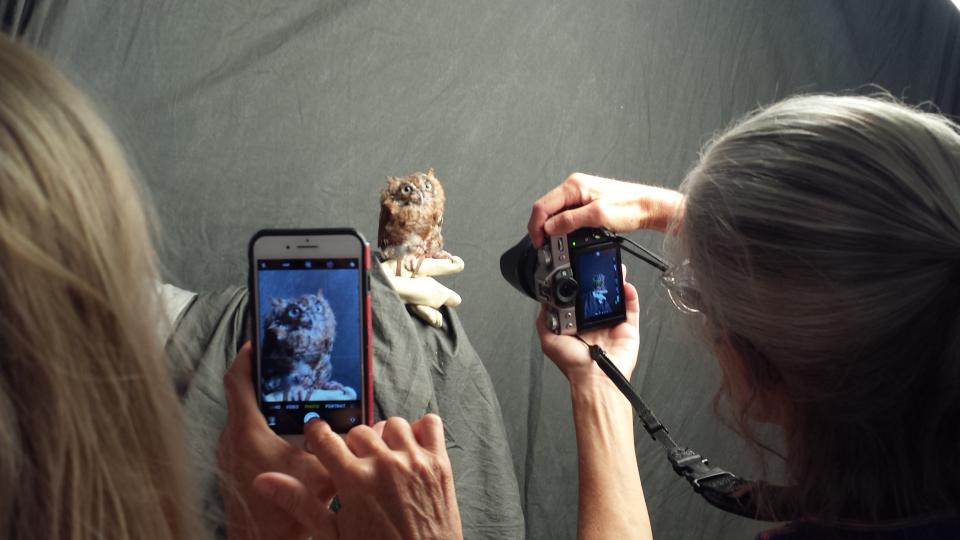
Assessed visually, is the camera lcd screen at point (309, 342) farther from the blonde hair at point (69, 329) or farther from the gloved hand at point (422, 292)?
the gloved hand at point (422, 292)

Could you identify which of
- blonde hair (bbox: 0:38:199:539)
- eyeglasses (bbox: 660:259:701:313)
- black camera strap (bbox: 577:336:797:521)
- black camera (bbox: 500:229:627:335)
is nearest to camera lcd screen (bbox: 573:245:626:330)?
black camera (bbox: 500:229:627:335)

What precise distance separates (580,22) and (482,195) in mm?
405

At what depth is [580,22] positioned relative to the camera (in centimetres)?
167

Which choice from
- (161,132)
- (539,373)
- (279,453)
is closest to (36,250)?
(279,453)

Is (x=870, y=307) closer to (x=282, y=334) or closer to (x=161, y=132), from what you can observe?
(x=282, y=334)

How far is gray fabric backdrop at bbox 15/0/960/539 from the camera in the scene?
1505mm

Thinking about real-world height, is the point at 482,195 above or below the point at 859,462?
above

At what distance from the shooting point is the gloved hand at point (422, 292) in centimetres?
128

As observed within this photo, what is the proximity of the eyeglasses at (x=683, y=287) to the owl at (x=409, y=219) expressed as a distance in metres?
0.71

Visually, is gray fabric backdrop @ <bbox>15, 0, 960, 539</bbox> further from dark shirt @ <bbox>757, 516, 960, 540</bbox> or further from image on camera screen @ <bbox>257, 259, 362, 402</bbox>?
dark shirt @ <bbox>757, 516, 960, 540</bbox>

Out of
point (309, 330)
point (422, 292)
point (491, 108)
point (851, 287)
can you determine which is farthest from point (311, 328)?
point (491, 108)

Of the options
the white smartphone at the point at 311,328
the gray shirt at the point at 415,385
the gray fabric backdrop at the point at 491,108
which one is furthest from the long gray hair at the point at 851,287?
the gray fabric backdrop at the point at 491,108

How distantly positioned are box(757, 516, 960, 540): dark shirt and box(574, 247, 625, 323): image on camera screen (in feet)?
1.39

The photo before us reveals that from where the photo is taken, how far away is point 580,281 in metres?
0.97
